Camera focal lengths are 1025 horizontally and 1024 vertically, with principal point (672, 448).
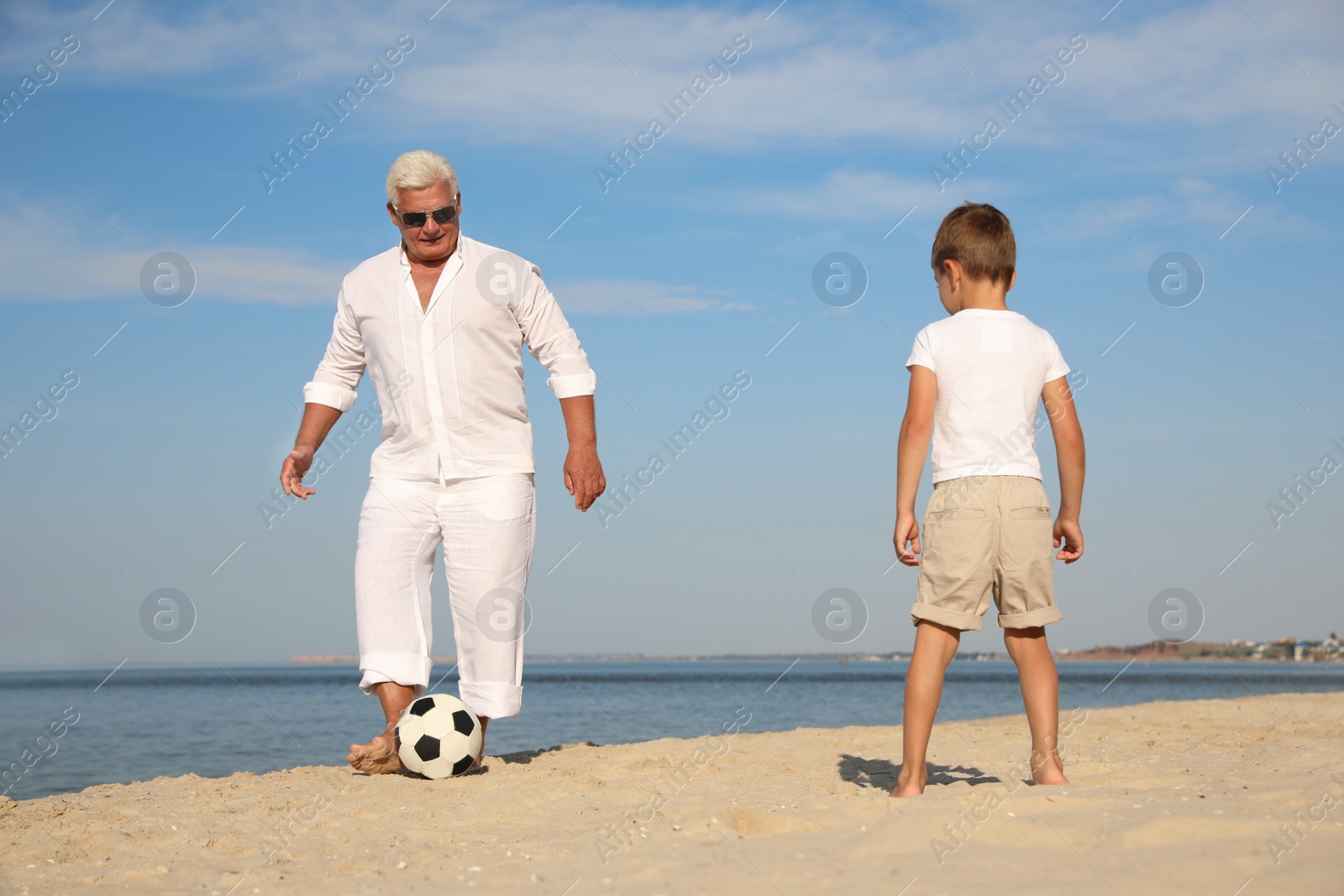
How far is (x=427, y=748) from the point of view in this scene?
4316mm

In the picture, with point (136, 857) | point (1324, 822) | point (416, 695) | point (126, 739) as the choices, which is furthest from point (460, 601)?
point (126, 739)

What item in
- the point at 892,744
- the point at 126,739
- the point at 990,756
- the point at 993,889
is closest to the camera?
the point at 993,889

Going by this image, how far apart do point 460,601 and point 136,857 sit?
70.7 inches

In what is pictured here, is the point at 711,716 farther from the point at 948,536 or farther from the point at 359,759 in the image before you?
the point at 948,536

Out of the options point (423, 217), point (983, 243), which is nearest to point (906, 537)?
point (983, 243)

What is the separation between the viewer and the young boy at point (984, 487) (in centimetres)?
342

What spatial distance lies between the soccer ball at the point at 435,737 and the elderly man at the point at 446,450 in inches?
5.7

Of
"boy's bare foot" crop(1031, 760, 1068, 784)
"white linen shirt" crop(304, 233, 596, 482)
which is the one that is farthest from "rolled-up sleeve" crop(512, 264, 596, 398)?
"boy's bare foot" crop(1031, 760, 1068, 784)

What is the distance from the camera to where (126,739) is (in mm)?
11883

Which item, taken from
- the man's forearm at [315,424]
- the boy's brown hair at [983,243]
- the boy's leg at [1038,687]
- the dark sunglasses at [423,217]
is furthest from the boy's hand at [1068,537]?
the man's forearm at [315,424]

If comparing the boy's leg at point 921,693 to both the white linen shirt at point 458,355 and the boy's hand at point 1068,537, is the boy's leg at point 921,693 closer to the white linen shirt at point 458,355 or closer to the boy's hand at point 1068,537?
the boy's hand at point 1068,537

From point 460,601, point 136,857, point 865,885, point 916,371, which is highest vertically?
point 916,371

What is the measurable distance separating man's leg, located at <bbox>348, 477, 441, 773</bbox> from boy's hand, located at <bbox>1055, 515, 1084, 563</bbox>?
8.46 ft

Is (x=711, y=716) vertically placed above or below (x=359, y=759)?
below
